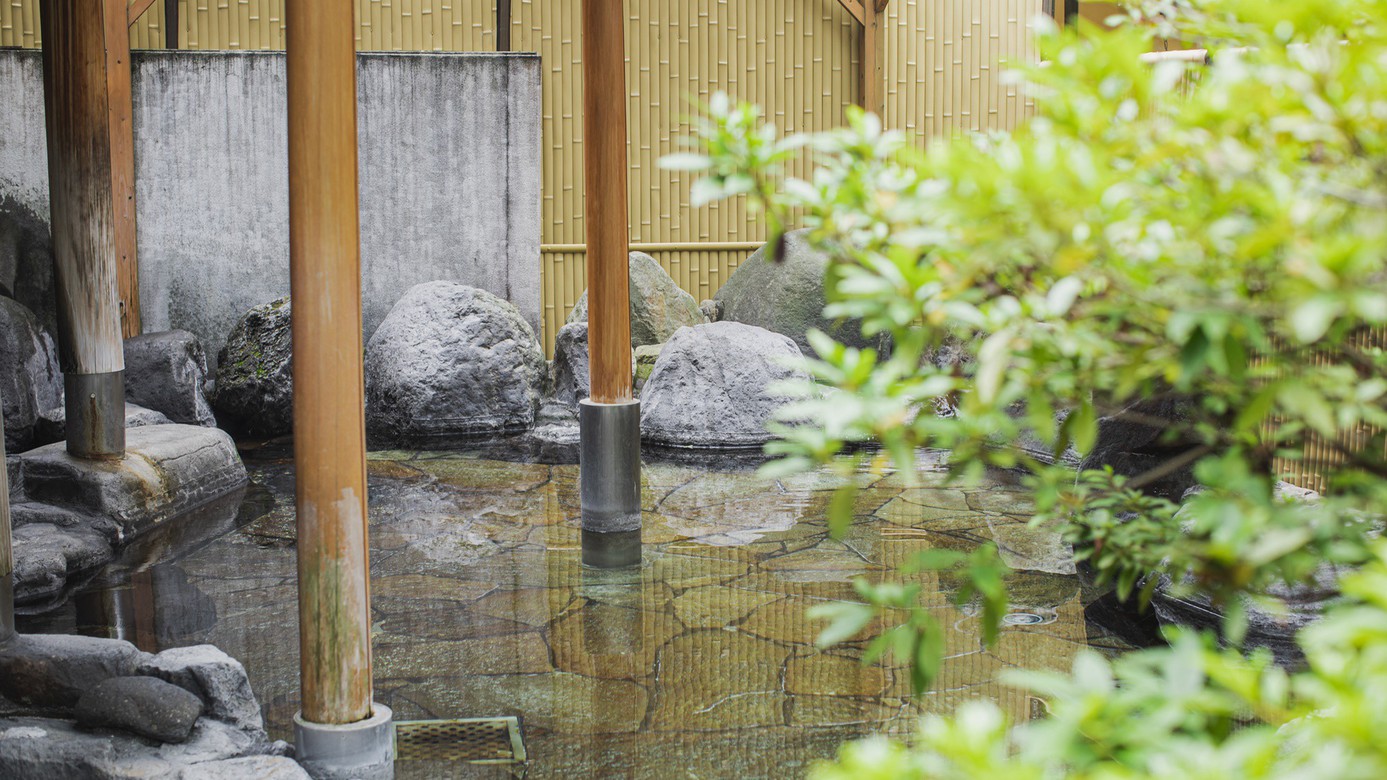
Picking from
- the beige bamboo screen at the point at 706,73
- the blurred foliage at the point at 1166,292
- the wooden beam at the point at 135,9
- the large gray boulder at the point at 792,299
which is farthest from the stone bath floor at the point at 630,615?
the wooden beam at the point at 135,9

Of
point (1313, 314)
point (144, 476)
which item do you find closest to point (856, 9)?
point (144, 476)

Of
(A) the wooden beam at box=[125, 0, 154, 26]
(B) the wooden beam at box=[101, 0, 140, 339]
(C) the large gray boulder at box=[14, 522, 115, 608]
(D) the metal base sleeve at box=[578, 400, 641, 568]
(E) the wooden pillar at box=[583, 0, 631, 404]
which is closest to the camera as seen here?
(C) the large gray boulder at box=[14, 522, 115, 608]

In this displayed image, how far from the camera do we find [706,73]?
10.9 m

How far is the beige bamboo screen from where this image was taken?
34.5 feet

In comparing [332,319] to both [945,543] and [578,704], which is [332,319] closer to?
[578,704]

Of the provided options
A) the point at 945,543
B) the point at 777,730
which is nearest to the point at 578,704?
the point at 777,730

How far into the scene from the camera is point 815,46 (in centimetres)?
1100

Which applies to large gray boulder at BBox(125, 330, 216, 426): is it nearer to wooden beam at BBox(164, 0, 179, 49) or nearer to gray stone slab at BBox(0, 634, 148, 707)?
wooden beam at BBox(164, 0, 179, 49)

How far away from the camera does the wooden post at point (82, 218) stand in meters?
5.95

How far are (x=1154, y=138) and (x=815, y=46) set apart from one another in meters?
10.4

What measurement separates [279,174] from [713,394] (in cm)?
453

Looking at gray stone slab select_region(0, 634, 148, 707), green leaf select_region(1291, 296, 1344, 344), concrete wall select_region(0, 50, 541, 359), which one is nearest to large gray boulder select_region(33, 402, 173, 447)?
concrete wall select_region(0, 50, 541, 359)

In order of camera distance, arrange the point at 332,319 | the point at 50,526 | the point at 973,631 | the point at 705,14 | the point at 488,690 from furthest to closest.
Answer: the point at 705,14 → the point at 50,526 → the point at 973,631 → the point at 488,690 → the point at 332,319

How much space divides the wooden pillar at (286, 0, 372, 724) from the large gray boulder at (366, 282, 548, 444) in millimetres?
5822
